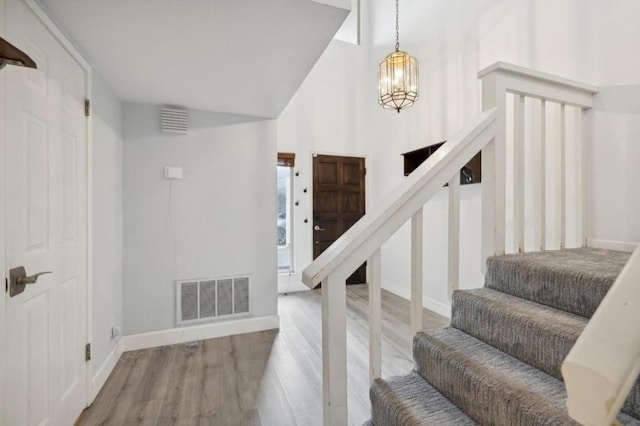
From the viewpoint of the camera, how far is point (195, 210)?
9.21ft

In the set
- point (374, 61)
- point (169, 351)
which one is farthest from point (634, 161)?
point (374, 61)

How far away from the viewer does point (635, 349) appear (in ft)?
1.24

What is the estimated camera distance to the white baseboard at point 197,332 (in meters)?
Answer: 2.63

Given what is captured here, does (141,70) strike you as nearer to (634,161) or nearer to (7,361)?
(7,361)

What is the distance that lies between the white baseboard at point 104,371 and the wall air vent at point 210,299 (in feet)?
1.57

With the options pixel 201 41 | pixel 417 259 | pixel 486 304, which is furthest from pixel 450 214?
pixel 201 41

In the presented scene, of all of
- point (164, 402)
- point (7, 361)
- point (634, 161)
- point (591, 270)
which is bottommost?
point (164, 402)

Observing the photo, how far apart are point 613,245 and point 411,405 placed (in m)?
1.60

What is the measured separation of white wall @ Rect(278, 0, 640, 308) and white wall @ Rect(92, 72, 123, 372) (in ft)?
8.26

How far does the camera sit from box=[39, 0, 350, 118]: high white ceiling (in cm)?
143

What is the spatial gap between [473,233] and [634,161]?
1.41 meters

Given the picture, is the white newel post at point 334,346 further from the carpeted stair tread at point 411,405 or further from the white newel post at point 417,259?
the white newel post at point 417,259

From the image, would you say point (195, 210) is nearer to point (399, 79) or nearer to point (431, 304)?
point (399, 79)

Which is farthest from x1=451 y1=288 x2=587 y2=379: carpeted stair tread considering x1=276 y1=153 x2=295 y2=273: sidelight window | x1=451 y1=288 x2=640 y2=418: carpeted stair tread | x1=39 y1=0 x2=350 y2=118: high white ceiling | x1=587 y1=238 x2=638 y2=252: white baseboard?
x1=276 y1=153 x2=295 y2=273: sidelight window
